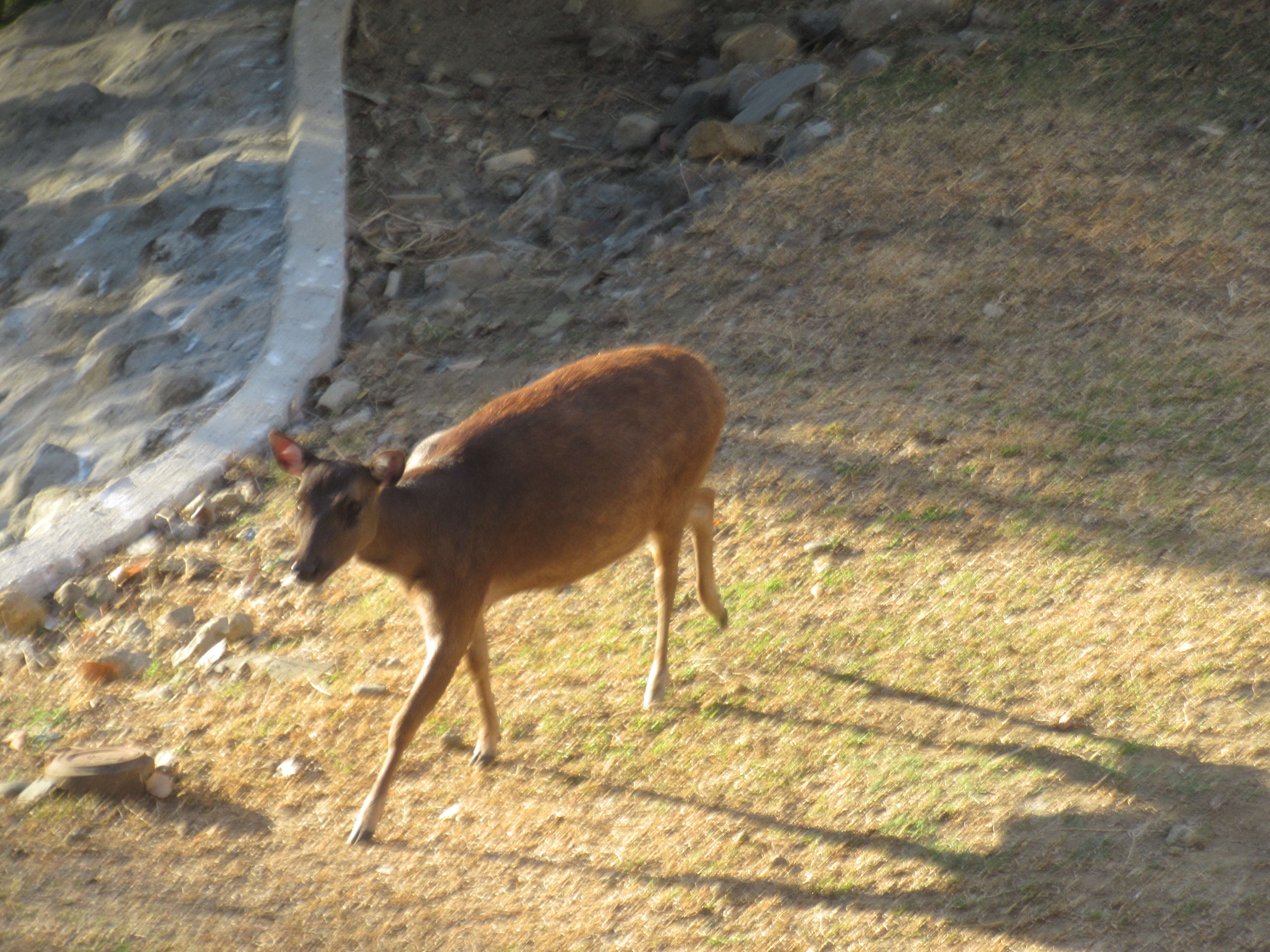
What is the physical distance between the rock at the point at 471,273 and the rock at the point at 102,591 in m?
3.41

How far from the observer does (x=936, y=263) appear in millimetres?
7836

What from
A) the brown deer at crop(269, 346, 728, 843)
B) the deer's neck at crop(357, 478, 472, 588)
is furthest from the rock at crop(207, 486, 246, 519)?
the deer's neck at crop(357, 478, 472, 588)

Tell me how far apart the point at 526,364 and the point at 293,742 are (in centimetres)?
329

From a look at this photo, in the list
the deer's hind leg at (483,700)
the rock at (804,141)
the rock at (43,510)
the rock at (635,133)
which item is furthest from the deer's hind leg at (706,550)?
the rock at (635,133)

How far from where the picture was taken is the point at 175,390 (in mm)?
8078

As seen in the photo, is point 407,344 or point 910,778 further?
point 407,344

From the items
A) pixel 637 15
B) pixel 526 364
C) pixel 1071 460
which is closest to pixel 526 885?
pixel 1071 460

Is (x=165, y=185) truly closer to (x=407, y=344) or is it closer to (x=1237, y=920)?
(x=407, y=344)

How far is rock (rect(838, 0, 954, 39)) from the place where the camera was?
10242mm

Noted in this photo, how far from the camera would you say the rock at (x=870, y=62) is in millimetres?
9844

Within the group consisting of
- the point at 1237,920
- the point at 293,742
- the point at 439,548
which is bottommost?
the point at 293,742

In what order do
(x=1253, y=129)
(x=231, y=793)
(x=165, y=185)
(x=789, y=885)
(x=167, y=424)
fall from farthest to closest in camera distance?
1. (x=165, y=185)
2. (x=1253, y=129)
3. (x=167, y=424)
4. (x=231, y=793)
5. (x=789, y=885)

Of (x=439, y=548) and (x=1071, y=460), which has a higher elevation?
(x=439, y=548)

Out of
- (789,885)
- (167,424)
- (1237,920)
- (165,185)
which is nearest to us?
(1237,920)
